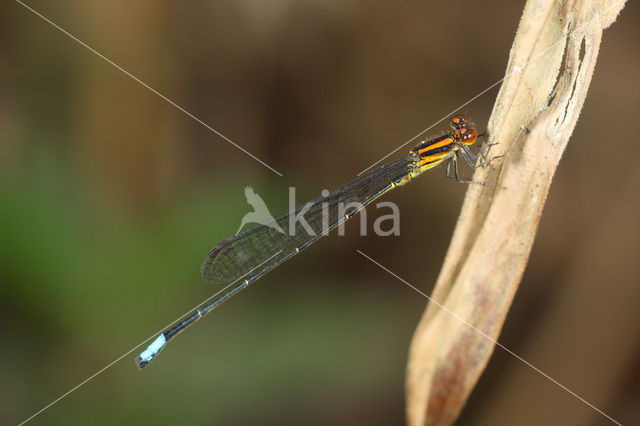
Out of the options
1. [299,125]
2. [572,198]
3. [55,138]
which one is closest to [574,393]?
[572,198]

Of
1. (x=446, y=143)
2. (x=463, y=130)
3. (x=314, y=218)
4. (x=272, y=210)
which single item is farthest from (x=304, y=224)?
(x=463, y=130)

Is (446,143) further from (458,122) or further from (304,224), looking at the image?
(304,224)

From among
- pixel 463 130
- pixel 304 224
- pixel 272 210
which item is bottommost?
pixel 463 130

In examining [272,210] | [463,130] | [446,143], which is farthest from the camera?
[272,210]

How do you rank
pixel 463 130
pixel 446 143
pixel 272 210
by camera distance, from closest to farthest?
pixel 463 130
pixel 446 143
pixel 272 210

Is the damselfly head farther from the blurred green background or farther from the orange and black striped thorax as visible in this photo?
the blurred green background

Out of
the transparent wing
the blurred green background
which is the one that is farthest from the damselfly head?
the transparent wing
